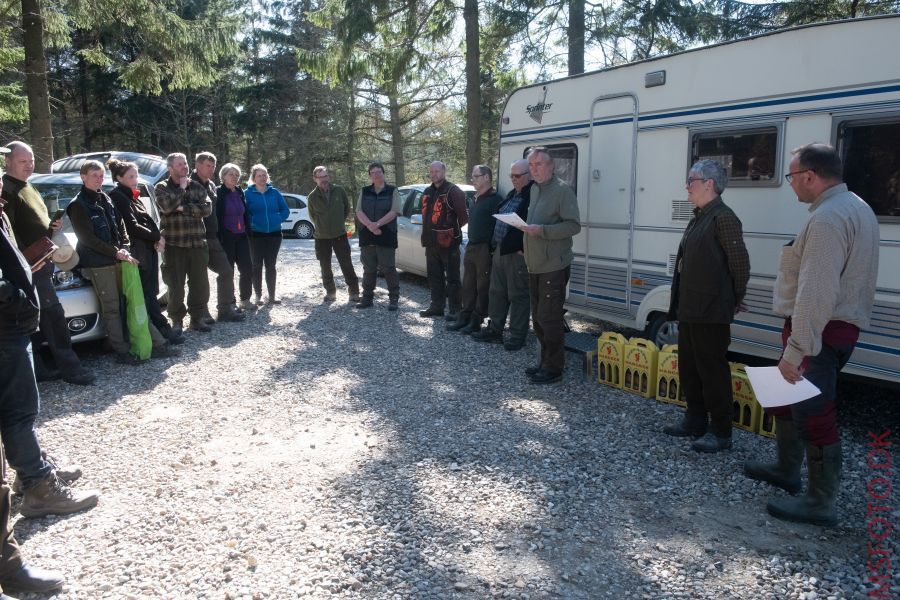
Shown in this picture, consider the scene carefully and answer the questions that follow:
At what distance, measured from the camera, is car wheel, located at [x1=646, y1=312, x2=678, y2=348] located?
225 inches

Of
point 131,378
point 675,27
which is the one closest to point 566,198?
point 131,378

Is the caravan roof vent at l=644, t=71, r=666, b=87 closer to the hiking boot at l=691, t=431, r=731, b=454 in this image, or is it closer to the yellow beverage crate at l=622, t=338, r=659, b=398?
the yellow beverage crate at l=622, t=338, r=659, b=398

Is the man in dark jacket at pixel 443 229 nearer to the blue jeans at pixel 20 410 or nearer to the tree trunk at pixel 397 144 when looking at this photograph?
the blue jeans at pixel 20 410

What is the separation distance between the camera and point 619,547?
3.16 meters

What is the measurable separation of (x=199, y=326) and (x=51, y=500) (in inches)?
160

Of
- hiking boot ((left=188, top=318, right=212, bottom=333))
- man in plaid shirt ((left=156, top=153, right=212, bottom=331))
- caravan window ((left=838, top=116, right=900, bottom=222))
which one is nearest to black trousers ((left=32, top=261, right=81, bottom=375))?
man in plaid shirt ((left=156, top=153, right=212, bottom=331))

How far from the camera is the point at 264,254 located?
334 inches

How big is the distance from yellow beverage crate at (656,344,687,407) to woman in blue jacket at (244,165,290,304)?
16.1 feet

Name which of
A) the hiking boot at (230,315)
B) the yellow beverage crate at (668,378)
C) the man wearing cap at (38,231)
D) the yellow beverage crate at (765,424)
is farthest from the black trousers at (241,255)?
the yellow beverage crate at (765,424)

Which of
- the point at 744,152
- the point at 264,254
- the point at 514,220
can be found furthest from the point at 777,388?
the point at 264,254

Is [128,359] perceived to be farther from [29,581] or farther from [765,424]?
[765,424]

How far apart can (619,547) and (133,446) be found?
3182 millimetres

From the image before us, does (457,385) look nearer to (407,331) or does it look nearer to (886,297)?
(407,331)

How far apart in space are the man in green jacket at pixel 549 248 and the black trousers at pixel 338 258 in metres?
3.76
